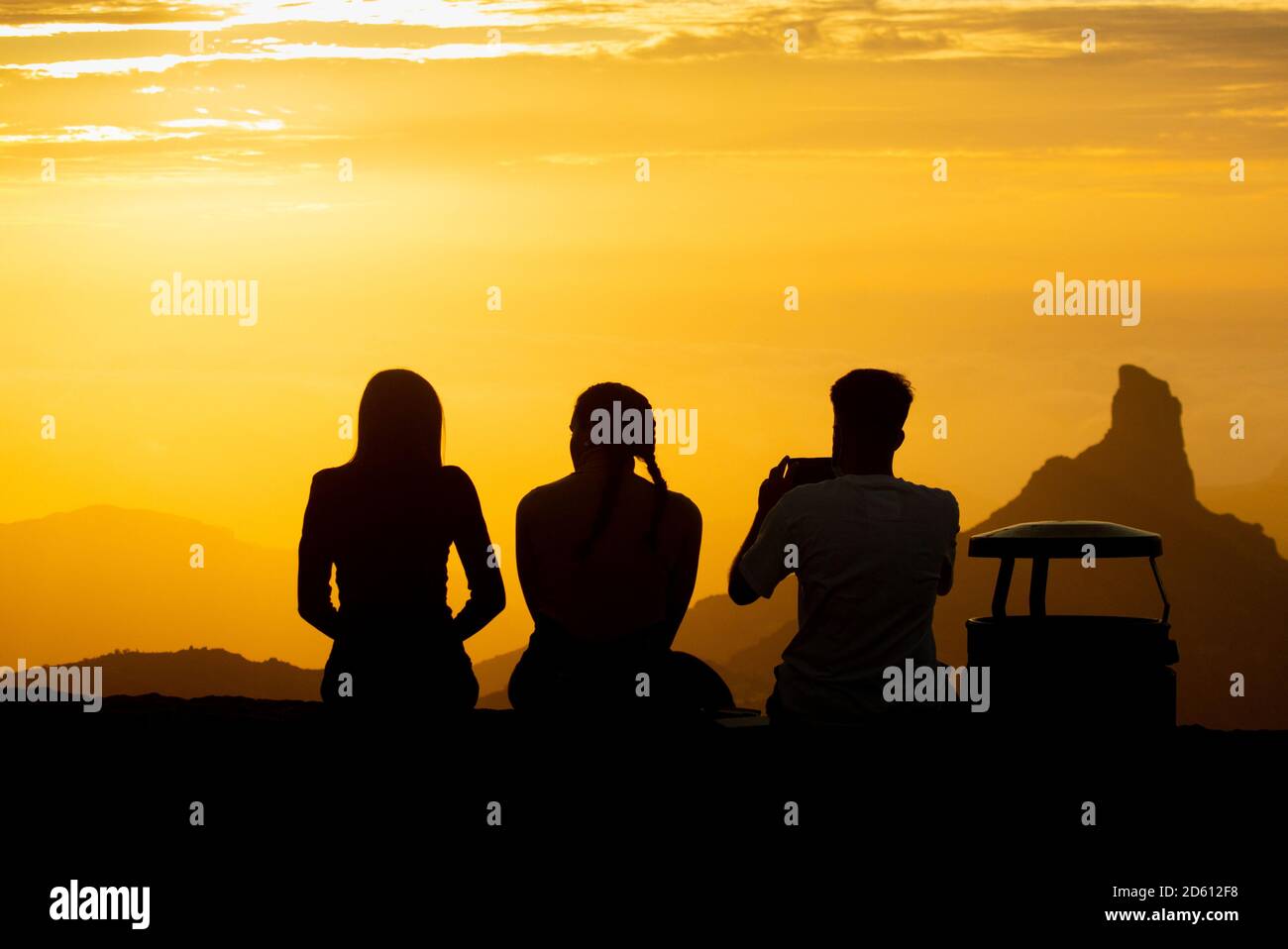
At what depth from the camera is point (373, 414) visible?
6516 millimetres

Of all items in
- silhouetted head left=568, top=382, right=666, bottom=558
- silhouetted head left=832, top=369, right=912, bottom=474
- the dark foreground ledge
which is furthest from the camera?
silhouetted head left=568, top=382, right=666, bottom=558

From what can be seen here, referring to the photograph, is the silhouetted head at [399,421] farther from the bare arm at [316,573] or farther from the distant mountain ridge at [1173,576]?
the distant mountain ridge at [1173,576]

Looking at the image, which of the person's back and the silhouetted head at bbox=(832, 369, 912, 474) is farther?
the person's back

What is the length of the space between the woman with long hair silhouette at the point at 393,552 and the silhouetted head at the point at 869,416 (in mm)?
1526

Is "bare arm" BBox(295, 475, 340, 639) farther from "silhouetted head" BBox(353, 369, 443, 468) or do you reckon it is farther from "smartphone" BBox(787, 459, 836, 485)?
"smartphone" BBox(787, 459, 836, 485)

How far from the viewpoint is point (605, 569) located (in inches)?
258

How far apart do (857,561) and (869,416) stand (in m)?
0.56

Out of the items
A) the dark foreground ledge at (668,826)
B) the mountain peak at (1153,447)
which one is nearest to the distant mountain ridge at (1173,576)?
the mountain peak at (1153,447)

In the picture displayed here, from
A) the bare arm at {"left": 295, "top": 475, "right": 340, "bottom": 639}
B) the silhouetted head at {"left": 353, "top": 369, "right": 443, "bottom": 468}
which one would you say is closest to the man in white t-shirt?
the silhouetted head at {"left": 353, "top": 369, "right": 443, "bottom": 468}

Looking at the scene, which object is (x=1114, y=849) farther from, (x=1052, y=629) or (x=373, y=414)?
(x=373, y=414)

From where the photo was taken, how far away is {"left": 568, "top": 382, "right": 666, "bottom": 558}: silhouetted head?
21.1ft

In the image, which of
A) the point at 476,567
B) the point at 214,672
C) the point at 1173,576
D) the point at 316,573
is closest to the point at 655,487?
the point at 476,567
